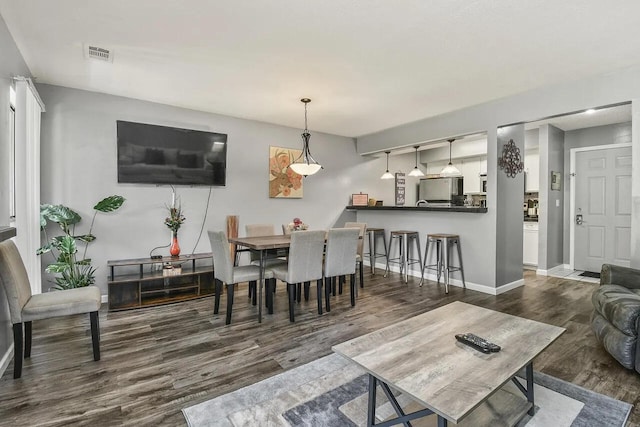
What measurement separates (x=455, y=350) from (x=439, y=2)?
2.17 meters

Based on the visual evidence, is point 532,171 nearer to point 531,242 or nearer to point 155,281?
point 531,242

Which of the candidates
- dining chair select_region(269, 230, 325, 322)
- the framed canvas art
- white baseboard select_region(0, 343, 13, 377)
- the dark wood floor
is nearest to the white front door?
the dark wood floor

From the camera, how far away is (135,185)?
420 centimetres

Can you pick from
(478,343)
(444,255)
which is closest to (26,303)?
(478,343)

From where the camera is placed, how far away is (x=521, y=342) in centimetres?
173

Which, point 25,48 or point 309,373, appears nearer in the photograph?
point 309,373

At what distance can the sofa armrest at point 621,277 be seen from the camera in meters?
2.76

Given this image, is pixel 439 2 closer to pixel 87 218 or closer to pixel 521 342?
pixel 521 342

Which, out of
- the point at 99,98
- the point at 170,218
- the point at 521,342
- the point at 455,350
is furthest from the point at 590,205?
the point at 99,98

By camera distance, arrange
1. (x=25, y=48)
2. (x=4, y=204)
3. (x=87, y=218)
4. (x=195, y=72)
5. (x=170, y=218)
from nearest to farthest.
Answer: (x=4, y=204), (x=25, y=48), (x=195, y=72), (x=87, y=218), (x=170, y=218)

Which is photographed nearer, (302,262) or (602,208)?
(302,262)

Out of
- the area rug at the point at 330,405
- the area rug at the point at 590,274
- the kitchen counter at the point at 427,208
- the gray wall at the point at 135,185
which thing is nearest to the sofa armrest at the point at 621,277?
the area rug at the point at 330,405

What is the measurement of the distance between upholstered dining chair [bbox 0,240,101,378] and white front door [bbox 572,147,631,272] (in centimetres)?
698

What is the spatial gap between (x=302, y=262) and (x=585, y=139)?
218 inches
